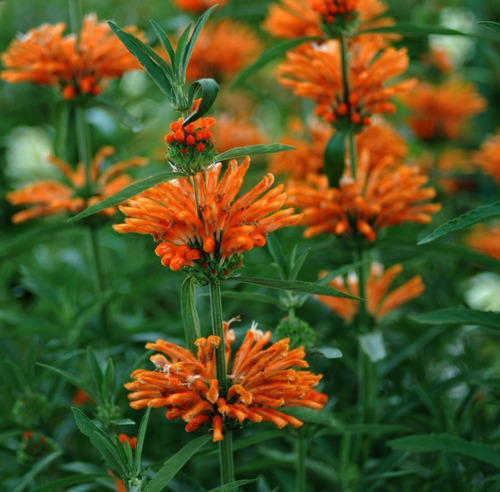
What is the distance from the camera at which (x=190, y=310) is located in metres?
0.74

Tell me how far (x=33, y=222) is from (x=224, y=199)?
1921 millimetres

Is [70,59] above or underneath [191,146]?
above

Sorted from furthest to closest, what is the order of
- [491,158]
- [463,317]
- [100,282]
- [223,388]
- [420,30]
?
[491,158], [100,282], [420,30], [463,317], [223,388]

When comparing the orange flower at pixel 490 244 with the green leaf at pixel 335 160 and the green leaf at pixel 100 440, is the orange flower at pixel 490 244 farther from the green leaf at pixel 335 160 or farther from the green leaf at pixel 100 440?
the green leaf at pixel 100 440

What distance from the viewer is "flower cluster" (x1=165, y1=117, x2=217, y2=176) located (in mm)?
688

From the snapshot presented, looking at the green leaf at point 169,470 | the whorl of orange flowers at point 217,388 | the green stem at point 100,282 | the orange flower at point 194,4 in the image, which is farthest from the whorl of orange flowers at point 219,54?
the green leaf at point 169,470

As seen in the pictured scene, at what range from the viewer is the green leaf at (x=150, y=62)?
0.68 meters

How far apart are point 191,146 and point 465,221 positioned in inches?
14.4

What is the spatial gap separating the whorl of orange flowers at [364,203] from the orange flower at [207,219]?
0.33 meters

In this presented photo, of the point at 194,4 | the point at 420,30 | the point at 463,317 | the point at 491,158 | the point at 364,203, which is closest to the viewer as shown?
the point at 463,317

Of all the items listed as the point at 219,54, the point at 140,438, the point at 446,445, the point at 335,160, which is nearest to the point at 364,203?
the point at 335,160

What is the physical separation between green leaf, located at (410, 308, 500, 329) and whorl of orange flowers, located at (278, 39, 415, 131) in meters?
0.39

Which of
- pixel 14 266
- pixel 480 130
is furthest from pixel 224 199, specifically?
pixel 480 130

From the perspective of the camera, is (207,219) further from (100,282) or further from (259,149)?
(100,282)
